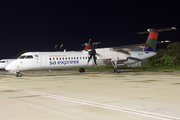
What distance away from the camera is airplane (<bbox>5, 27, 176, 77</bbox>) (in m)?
29.7

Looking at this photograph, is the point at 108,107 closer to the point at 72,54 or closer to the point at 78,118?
the point at 78,118

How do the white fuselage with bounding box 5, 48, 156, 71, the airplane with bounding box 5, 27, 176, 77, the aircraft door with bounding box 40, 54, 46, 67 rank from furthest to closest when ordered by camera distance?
the aircraft door with bounding box 40, 54, 46, 67
the airplane with bounding box 5, 27, 176, 77
the white fuselage with bounding box 5, 48, 156, 71

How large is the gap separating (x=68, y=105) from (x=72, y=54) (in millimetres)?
25312

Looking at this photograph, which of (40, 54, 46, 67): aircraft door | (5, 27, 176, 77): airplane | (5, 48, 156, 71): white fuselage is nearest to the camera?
(5, 48, 156, 71): white fuselage

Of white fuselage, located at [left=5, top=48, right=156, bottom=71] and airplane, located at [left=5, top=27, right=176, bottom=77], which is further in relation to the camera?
airplane, located at [left=5, top=27, right=176, bottom=77]

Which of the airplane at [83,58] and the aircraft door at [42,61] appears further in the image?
the aircraft door at [42,61]

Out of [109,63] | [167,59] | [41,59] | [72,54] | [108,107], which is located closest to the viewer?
[108,107]

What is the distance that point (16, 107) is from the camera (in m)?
8.48

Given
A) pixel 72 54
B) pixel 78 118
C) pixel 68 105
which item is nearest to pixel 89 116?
pixel 78 118

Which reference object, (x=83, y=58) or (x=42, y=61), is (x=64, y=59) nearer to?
(x=42, y=61)

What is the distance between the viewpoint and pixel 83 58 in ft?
114

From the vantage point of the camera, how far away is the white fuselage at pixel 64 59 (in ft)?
96.7

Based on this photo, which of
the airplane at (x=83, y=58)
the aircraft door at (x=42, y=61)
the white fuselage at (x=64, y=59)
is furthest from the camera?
the aircraft door at (x=42, y=61)

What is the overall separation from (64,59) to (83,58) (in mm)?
3517
